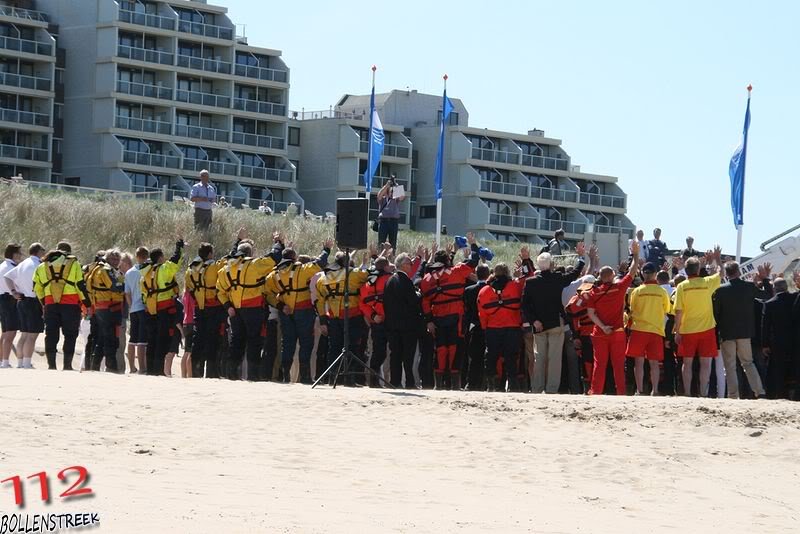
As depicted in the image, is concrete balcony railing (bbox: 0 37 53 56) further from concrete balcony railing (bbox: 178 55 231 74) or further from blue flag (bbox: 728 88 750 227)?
blue flag (bbox: 728 88 750 227)

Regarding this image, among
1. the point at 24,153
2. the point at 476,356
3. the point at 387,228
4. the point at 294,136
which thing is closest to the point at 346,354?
the point at 476,356

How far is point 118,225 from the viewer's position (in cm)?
4459

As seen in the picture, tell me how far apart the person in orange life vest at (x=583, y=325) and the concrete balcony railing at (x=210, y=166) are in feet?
196

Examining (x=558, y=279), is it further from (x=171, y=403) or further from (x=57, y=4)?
(x=57, y=4)

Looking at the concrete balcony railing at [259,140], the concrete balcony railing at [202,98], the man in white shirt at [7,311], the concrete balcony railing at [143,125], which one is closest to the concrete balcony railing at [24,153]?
the concrete balcony railing at [143,125]

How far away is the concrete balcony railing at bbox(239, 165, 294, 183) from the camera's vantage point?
8431cm

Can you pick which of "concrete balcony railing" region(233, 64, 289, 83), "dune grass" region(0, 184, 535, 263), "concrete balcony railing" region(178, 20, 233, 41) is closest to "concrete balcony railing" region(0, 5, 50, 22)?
"concrete balcony railing" region(178, 20, 233, 41)

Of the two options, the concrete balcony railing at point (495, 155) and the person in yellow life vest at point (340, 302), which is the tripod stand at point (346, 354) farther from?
the concrete balcony railing at point (495, 155)

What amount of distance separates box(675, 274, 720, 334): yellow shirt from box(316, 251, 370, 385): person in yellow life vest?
4419mm

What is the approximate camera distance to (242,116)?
86375 mm

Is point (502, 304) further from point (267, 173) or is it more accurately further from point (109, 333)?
point (267, 173)

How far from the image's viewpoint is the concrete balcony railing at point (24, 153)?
7644 cm

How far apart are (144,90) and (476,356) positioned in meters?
61.3

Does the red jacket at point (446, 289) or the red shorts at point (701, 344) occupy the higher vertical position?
the red jacket at point (446, 289)
